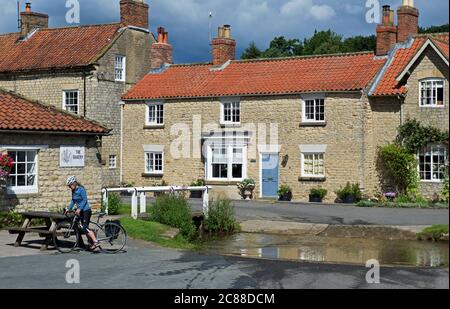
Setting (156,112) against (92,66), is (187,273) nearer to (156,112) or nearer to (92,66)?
(156,112)

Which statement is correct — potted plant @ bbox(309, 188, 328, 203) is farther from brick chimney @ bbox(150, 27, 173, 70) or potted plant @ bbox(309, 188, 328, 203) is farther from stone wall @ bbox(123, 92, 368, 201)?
brick chimney @ bbox(150, 27, 173, 70)

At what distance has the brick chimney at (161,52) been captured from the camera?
41.5 metres

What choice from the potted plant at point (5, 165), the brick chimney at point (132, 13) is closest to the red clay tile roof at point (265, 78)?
the brick chimney at point (132, 13)

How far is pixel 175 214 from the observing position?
20.0 m

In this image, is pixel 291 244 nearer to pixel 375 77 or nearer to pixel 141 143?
pixel 375 77

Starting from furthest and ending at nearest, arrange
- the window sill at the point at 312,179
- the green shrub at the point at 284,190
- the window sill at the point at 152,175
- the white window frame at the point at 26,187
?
the window sill at the point at 152,175 → the green shrub at the point at 284,190 → the window sill at the point at 312,179 → the white window frame at the point at 26,187

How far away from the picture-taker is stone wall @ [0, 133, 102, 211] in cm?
2077

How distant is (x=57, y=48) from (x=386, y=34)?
2016cm

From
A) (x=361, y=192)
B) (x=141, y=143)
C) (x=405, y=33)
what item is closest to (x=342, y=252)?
(x=361, y=192)

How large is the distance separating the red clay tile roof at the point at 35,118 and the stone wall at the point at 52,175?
37cm

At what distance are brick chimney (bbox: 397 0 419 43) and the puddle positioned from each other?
16546mm

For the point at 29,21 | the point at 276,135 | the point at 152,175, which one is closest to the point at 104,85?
the point at 152,175

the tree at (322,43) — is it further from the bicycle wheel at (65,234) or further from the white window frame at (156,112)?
the bicycle wheel at (65,234)
